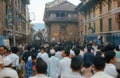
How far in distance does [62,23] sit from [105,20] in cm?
3713

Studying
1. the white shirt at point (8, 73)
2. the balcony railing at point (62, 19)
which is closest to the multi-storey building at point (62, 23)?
the balcony railing at point (62, 19)

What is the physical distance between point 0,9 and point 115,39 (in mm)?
11328

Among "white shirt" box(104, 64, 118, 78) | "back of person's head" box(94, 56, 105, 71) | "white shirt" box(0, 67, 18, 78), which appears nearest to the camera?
"back of person's head" box(94, 56, 105, 71)

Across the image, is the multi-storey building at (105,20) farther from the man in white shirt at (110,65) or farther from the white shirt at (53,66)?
the man in white shirt at (110,65)

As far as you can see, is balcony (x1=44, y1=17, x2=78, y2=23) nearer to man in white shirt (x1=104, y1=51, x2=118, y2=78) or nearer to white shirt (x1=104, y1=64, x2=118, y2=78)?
man in white shirt (x1=104, y1=51, x2=118, y2=78)

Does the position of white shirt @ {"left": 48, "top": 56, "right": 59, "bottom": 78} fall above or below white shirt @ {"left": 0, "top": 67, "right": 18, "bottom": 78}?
below

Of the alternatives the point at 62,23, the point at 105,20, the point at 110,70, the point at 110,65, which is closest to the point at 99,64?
the point at 110,70

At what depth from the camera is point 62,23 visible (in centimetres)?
7669

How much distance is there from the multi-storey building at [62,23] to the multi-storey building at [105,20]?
22568 millimetres

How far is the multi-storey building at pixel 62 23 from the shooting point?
249 feet

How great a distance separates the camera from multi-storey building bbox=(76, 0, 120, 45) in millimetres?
33756

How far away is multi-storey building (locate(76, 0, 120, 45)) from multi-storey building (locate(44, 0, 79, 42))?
74.0 ft

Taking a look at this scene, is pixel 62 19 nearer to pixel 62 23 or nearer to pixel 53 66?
pixel 62 23

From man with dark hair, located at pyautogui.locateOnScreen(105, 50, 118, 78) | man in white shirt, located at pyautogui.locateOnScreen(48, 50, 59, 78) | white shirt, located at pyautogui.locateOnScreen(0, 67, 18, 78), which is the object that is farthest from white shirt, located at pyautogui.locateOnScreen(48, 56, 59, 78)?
white shirt, located at pyautogui.locateOnScreen(0, 67, 18, 78)
